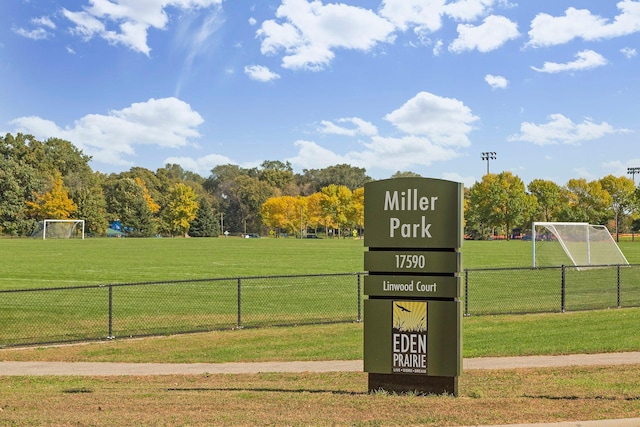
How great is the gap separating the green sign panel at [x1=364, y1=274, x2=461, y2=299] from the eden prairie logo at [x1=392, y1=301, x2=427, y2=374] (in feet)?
0.40

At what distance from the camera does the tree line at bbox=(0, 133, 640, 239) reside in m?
118

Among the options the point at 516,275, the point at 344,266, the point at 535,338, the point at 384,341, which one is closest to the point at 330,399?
the point at 384,341

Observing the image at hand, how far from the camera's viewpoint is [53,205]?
121875mm

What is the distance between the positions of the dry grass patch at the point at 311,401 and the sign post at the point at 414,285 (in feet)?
1.21

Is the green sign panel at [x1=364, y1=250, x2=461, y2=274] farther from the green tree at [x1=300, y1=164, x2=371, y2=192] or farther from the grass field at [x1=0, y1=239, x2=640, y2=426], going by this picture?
the green tree at [x1=300, y1=164, x2=371, y2=192]

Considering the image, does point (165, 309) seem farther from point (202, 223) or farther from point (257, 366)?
point (202, 223)

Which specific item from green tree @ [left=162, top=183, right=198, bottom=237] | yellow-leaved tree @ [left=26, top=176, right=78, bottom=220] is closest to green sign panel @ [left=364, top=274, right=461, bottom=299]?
yellow-leaved tree @ [left=26, top=176, right=78, bottom=220]

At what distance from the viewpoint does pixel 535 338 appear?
608 inches

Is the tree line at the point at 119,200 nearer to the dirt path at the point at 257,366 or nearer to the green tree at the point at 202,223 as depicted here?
the green tree at the point at 202,223

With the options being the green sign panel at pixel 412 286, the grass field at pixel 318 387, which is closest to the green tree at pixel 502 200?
the grass field at pixel 318 387

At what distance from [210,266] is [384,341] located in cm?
3325

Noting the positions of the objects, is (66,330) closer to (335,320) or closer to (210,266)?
(335,320)

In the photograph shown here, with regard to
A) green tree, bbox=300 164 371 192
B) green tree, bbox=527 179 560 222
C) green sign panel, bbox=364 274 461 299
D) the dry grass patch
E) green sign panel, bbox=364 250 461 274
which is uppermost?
green tree, bbox=300 164 371 192

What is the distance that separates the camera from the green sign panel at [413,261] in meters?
8.73
